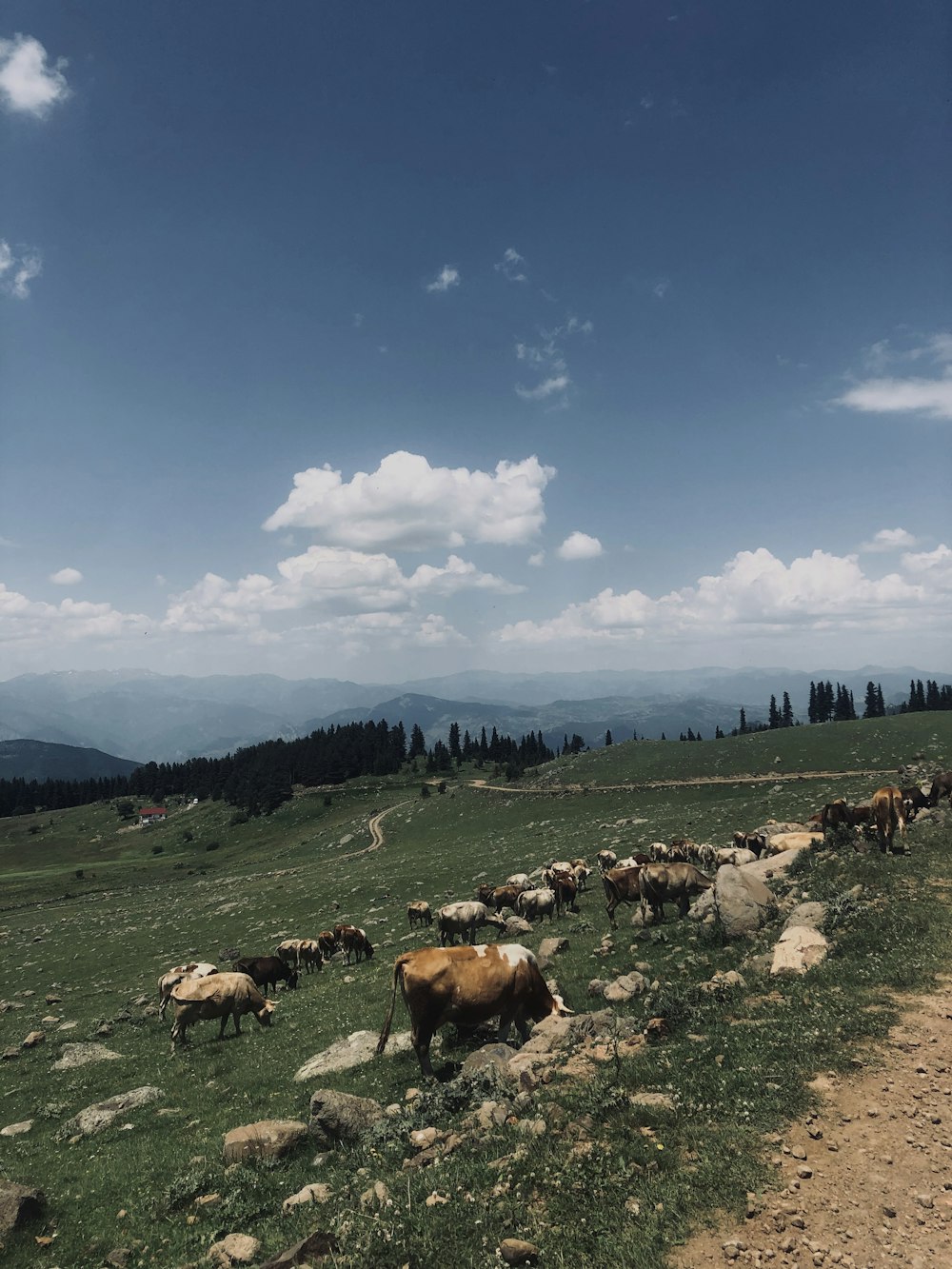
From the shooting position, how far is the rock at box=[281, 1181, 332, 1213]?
9.14 meters

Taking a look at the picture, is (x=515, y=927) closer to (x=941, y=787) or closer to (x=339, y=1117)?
(x=339, y=1117)

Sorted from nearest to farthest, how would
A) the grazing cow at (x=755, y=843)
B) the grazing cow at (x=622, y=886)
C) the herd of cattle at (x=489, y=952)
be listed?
1. the herd of cattle at (x=489, y=952)
2. the grazing cow at (x=622, y=886)
3. the grazing cow at (x=755, y=843)

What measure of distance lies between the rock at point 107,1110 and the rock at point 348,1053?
4.19 m

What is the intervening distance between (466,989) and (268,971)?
1847 cm

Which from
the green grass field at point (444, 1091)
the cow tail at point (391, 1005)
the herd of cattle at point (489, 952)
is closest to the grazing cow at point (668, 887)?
the herd of cattle at point (489, 952)

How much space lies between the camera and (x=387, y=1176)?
9.01m

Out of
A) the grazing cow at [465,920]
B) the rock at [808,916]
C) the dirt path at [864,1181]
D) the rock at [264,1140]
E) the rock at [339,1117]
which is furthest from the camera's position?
the grazing cow at [465,920]

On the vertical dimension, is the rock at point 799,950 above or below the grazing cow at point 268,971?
above

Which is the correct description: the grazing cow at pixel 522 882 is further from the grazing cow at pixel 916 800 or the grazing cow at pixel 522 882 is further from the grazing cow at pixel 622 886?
the grazing cow at pixel 916 800

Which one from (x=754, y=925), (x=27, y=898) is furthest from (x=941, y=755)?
(x=27, y=898)

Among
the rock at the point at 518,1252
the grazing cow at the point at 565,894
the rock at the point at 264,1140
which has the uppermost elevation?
the rock at the point at 518,1252

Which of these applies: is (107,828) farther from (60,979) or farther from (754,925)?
(754,925)

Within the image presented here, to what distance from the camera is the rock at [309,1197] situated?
914 cm

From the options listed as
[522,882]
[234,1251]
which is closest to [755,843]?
[522,882]
